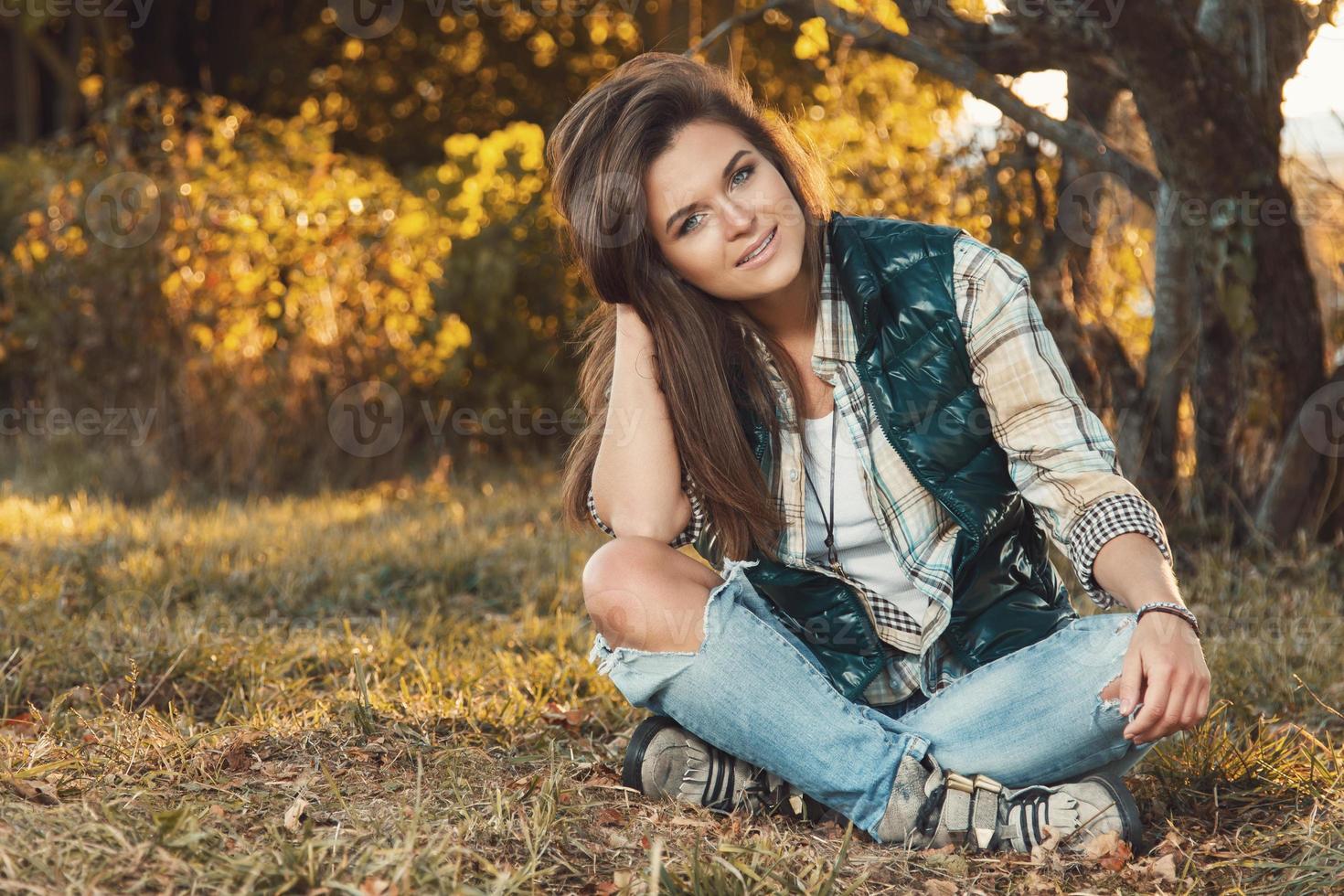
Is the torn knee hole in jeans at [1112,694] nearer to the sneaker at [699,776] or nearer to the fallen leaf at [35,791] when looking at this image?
the sneaker at [699,776]

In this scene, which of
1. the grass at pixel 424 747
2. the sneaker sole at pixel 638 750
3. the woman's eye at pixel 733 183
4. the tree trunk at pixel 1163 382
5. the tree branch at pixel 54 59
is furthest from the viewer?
the tree branch at pixel 54 59

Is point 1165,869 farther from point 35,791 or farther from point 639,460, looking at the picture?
point 35,791

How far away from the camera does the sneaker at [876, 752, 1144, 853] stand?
2.17 meters

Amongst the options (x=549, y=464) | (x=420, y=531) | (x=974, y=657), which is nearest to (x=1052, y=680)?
(x=974, y=657)

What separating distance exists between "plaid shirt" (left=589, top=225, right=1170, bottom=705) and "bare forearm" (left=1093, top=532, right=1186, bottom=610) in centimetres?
2

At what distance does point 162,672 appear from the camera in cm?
302

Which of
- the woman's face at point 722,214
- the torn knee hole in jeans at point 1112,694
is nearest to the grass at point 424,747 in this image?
the torn knee hole in jeans at point 1112,694

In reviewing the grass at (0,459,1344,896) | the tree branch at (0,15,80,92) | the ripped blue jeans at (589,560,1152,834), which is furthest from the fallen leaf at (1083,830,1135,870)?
the tree branch at (0,15,80,92)

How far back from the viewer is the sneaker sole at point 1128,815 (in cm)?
214

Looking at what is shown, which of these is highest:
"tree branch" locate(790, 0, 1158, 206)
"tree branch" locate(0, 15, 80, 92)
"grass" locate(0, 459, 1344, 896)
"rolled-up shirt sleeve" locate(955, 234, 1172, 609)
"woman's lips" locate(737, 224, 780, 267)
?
"tree branch" locate(0, 15, 80, 92)

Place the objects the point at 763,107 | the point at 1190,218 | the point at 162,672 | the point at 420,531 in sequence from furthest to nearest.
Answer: the point at 420,531, the point at 1190,218, the point at 162,672, the point at 763,107

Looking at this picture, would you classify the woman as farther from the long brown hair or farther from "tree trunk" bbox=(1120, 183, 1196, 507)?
"tree trunk" bbox=(1120, 183, 1196, 507)

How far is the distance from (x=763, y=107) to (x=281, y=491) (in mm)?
3785

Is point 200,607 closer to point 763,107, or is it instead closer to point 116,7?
point 763,107
